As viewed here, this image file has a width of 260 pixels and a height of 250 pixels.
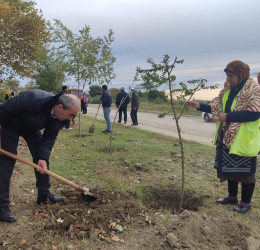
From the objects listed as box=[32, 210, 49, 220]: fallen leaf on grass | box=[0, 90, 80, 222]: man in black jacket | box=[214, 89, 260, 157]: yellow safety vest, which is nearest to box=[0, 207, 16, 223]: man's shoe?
box=[0, 90, 80, 222]: man in black jacket

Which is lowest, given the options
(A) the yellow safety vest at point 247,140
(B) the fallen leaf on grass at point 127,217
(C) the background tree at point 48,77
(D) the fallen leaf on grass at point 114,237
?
(D) the fallen leaf on grass at point 114,237

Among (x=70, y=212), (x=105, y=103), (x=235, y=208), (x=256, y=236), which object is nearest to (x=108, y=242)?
(x=70, y=212)

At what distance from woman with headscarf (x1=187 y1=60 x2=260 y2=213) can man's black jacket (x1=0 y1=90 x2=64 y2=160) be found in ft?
5.67

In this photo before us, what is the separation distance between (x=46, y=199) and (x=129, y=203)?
45.2 inches

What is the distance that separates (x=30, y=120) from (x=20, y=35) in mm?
10544

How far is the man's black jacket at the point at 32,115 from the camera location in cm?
328

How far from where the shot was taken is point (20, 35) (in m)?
12.5

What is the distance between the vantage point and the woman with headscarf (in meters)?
3.44

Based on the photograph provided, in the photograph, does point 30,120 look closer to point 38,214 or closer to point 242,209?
point 38,214

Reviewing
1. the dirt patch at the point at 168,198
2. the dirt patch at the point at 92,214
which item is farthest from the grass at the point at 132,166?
the dirt patch at the point at 92,214

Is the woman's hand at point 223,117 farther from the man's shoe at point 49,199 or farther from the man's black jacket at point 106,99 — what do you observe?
the man's black jacket at point 106,99

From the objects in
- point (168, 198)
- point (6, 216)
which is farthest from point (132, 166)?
point (6, 216)

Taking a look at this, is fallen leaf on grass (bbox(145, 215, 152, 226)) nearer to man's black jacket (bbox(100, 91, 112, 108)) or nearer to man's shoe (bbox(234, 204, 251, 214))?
man's shoe (bbox(234, 204, 251, 214))

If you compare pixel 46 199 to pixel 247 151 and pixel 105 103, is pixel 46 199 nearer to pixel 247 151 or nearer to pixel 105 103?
pixel 247 151
